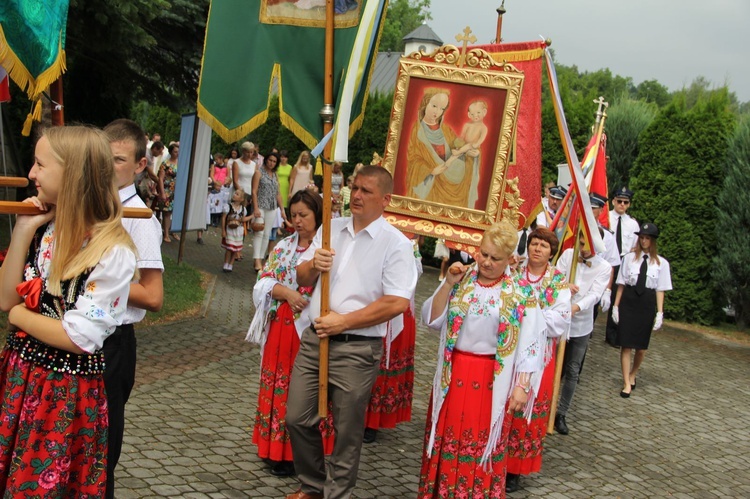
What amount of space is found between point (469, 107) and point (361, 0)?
197 centimetres

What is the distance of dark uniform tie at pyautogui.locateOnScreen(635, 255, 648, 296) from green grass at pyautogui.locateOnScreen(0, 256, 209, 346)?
5484mm

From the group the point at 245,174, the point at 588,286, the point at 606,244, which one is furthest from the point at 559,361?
the point at 245,174

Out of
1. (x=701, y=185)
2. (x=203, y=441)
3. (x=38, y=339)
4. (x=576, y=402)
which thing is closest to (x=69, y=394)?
(x=38, y=339)

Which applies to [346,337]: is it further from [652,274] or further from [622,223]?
[622,223]

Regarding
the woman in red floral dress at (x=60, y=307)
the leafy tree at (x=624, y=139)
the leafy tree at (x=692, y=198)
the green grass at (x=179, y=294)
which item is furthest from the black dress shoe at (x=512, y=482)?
the leafy tree at (x=624, y=139)

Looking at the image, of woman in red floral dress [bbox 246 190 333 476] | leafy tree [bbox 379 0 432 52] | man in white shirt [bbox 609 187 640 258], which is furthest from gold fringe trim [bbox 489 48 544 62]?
leafy tree [bbox 379 0 432 52]

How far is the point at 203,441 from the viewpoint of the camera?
627cm

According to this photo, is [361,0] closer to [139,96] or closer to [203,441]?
[203,441]

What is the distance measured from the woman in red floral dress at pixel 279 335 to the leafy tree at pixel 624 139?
40.5 ft

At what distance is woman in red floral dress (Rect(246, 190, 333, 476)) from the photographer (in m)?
5.84

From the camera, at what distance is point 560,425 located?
7.95 metres

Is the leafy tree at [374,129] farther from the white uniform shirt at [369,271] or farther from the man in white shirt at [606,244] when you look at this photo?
the white uniform shirt at [369,271]

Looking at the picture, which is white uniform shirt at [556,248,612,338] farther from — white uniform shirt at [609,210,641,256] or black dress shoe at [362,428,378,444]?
white uniform shirt at [609,210,641,256]

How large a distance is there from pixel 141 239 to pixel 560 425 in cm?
523
